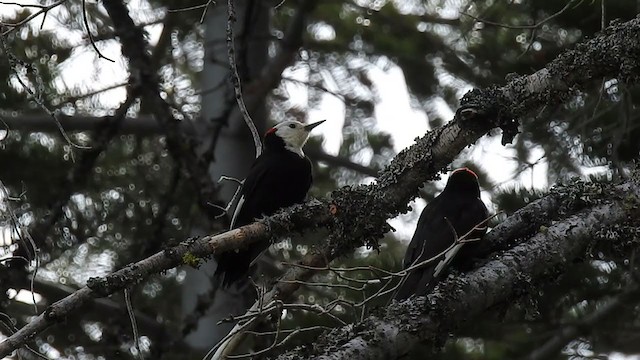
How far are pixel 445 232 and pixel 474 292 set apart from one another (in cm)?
151

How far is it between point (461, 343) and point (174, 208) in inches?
94.1

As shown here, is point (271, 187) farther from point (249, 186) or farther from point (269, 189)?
point (249, 186)

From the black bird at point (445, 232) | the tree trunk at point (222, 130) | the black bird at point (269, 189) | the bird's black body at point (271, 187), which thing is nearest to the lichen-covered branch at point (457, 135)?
the black bird at point (445, 232)

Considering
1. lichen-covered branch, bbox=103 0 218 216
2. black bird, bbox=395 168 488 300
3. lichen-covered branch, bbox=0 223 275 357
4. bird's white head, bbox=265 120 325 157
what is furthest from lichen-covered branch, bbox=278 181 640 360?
bird's white head, bbox=265 120 325 157

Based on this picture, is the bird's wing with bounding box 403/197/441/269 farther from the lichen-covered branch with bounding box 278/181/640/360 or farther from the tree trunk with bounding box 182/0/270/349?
the tree trunk with bounding box 182/0/270/349

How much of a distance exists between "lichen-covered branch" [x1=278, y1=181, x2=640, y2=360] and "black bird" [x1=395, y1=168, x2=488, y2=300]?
0.36 metres

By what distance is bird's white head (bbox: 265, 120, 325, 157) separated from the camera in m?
6.48

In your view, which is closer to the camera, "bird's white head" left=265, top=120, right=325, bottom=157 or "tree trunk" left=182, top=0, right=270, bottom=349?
"bird's white head" left=265, top=120, right=325, bottom=157

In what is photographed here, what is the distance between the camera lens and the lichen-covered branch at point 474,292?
121 inches

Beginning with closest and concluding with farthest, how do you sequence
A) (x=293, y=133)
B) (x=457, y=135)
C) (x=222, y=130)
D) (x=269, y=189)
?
1. (x=457, y=135)
2. (x=269, y=189)
3. (x=293, y=133)
4. (x=222, y=130)

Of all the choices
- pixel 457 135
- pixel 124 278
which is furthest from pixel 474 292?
pixel 124 278

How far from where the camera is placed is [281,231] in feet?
13.7

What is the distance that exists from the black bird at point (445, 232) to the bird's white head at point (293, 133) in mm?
1224

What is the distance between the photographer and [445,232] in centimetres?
486
